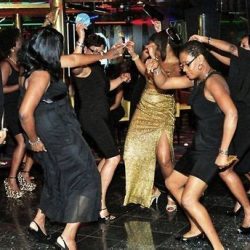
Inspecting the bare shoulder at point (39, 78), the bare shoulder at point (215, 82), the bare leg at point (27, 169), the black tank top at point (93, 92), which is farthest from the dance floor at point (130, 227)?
the bare shoulder at point (39, 78)

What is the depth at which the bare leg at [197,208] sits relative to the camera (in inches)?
164

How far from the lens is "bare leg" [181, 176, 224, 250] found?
164 inches

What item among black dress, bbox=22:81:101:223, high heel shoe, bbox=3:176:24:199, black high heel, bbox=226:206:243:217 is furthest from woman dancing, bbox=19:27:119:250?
high heel shoe, bbox=3:176:24:199

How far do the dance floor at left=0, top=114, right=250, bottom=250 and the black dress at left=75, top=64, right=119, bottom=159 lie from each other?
799 mm

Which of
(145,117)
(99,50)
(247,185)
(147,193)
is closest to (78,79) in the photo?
(99,50)

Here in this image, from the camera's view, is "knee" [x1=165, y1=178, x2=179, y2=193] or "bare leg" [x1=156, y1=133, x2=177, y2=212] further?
"bare leg" [x1=156, y1=133, x2=177, y2=212]

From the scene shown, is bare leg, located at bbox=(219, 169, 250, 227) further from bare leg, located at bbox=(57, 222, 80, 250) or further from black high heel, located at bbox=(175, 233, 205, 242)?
bare leg, located at bbox=(57, 222, 80, 250)

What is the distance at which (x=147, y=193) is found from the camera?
221 inches

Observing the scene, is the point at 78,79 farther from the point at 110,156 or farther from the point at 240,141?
the point at 240,141

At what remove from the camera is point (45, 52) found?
4.08m

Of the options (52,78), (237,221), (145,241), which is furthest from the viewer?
(237,221)

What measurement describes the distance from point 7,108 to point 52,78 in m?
2.33

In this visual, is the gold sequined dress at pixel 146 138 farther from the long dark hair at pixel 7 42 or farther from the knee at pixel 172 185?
the long dark hair at pixel 7 42

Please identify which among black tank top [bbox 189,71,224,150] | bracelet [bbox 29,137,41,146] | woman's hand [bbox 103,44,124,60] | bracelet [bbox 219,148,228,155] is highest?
woman's hand [bbox 103,44,124,60]
